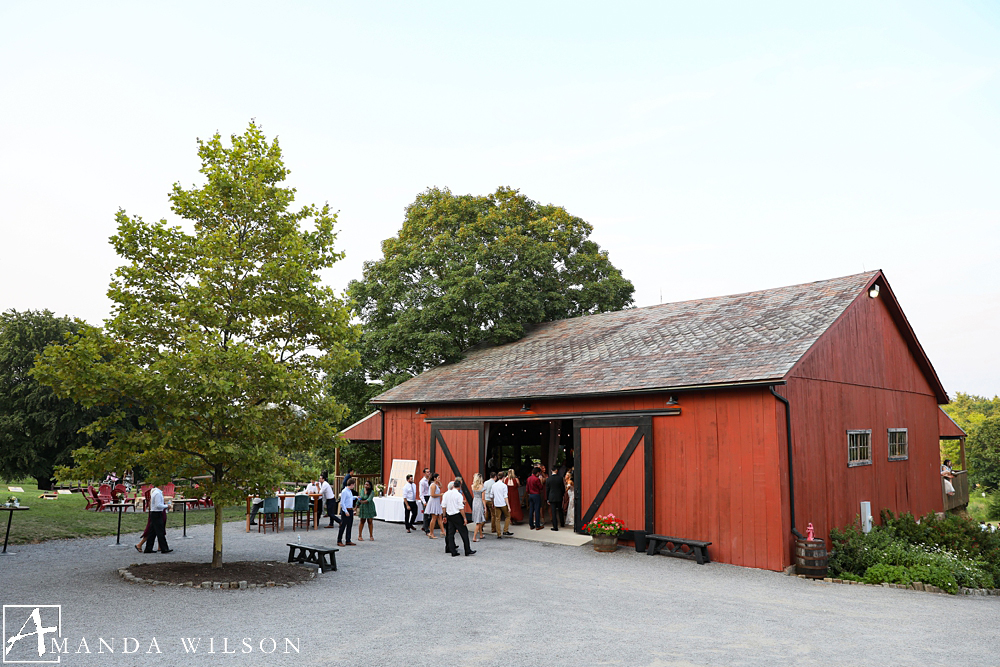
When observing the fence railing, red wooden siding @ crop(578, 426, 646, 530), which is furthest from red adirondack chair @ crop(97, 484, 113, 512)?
the fence railing

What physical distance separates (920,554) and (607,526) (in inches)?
226

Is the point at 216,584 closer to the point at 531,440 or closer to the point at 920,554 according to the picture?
the point at 920,554

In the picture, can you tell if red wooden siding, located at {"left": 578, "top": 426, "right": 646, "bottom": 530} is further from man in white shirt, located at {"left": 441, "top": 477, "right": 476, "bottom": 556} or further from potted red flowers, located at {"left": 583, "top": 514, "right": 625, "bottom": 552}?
man in white shirt, located at {"left": 441, "top": 477, "right": 476, "bottom": 556}

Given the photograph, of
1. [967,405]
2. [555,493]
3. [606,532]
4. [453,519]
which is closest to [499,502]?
[555,493]

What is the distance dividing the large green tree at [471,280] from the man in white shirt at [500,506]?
8.29m

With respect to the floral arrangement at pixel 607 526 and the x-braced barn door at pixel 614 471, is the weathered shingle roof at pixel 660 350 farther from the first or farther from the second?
the floral arrangement at pixel 607 526

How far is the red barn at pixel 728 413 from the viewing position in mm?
13078

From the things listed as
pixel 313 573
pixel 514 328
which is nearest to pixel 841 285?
pixel 514 328

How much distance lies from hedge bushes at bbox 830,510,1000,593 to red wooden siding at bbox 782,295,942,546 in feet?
2.43

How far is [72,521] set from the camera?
58.9 feet

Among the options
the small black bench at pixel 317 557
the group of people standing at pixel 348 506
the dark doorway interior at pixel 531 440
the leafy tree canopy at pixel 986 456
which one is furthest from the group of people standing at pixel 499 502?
the leafy tree canopy at pixel 986 456

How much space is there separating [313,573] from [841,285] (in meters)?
13.6

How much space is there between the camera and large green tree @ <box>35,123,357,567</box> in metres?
10.6

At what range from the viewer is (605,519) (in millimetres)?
14531
